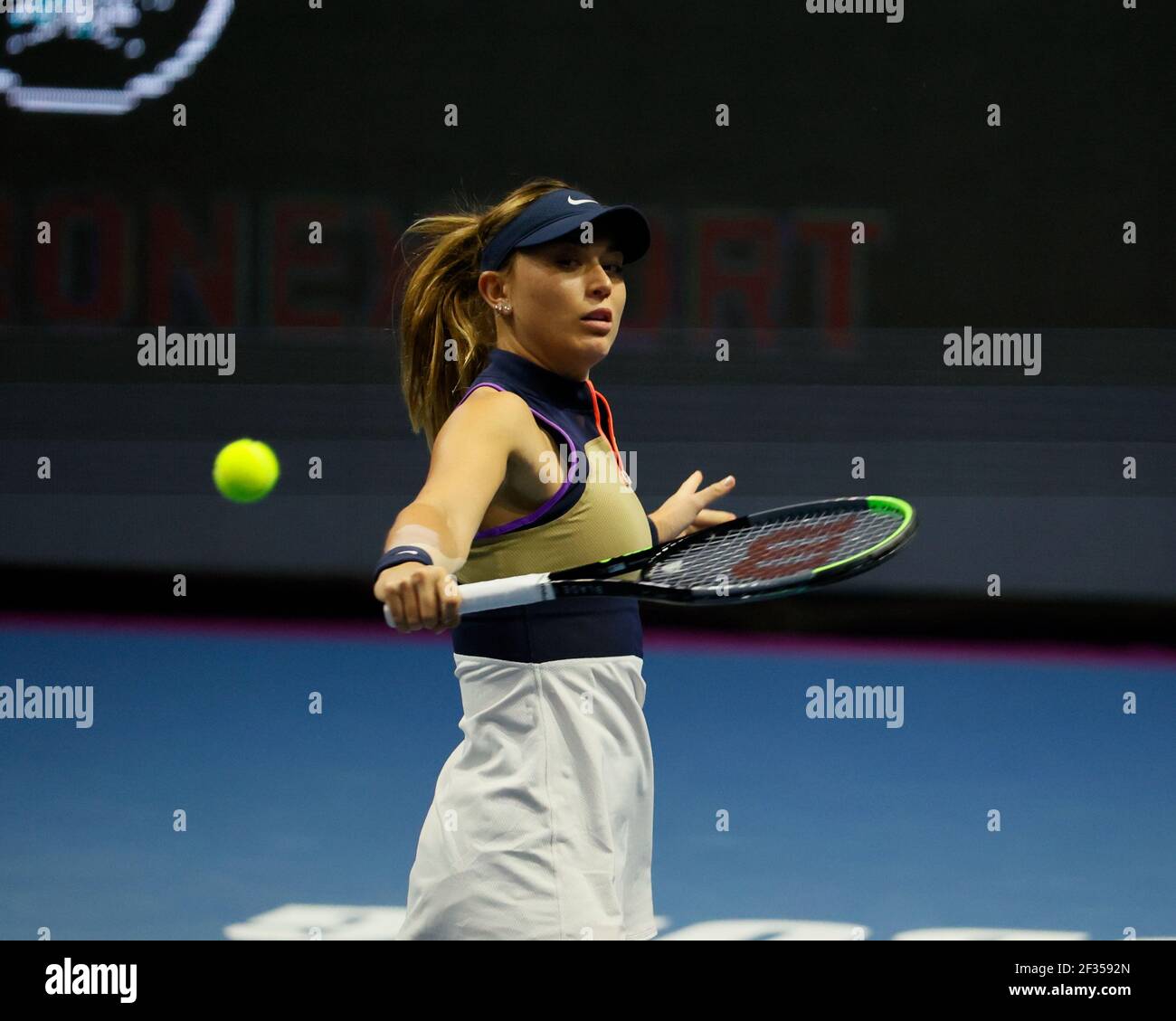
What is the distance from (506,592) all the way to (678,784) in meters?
2.65

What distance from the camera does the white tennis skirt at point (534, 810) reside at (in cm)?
210

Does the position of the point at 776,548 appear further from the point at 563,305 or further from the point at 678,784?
the point at 678,784

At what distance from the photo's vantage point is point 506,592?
203 centimetres

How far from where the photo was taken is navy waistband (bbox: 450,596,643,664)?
2.17m

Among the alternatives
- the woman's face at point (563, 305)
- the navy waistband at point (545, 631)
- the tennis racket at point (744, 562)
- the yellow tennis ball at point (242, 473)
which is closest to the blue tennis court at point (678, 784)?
the yellow tennis ball at point (242, 473)

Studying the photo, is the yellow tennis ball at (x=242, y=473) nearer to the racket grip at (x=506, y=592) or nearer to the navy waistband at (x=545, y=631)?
the navy waistband at (x=545, y=631)

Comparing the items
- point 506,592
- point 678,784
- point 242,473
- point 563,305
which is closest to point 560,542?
point 506,592

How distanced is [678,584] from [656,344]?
3.58 meters

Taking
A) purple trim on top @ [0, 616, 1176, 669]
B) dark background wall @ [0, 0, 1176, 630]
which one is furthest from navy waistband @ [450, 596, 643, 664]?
purple trim on top @ [0, 616, 1176, 669]

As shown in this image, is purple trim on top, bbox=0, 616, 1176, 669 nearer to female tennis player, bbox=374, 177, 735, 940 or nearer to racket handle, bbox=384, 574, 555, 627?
Result: female tennis player, bbox=374, 177, 735, 940

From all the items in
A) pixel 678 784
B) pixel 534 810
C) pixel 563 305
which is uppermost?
pixel 563 305

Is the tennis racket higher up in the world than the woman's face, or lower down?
lower down

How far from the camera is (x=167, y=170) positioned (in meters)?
5.53
